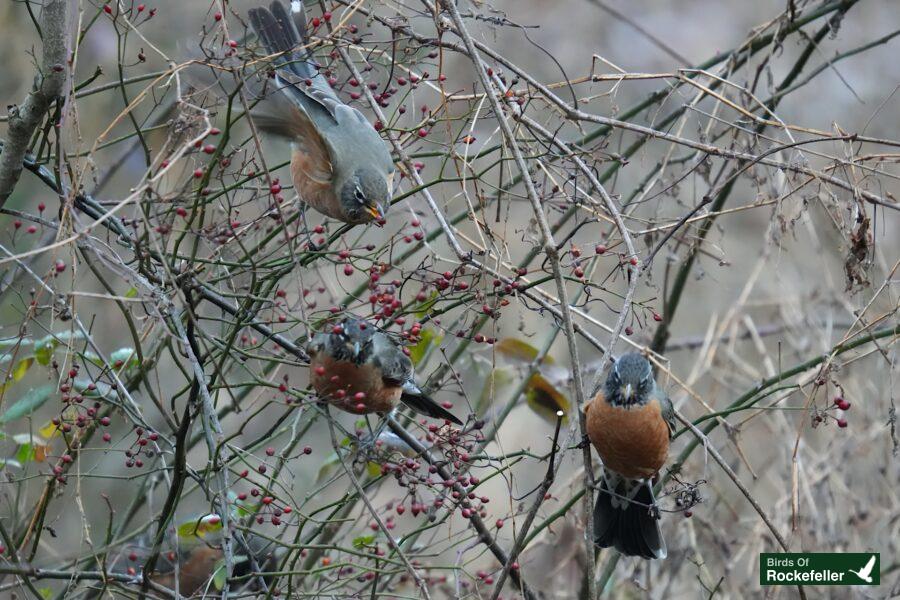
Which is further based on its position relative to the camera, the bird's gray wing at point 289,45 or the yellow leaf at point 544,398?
the yellow leaf at point 544,398

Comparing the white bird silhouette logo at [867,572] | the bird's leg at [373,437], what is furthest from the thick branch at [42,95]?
the white bird silhouette logo at [867,572]

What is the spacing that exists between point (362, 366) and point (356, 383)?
0.07 m

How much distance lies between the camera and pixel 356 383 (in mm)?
3223

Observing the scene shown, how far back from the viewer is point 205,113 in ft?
8.46

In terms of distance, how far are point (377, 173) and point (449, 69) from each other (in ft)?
15.0

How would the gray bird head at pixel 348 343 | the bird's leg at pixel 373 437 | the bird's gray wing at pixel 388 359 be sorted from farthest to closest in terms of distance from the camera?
1. the bird's gray wing at pixel 388 359
2. the gray bird head at pixel 348 343
3. the bird's leg at pixel 373 437

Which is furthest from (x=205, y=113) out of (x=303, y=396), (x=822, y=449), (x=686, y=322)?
(x=686, y=322)

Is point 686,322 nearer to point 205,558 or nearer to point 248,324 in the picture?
point 205,558

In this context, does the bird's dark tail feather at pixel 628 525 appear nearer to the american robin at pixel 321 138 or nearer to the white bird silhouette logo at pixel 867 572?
the white bird silhouette logo at pixel 867 572

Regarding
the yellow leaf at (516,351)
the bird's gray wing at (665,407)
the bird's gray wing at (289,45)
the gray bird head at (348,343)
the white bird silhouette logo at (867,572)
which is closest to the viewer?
the gray bird head at (348,343)

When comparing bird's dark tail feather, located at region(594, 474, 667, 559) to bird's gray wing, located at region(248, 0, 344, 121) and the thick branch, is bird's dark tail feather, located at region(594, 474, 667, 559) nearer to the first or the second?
bird's gray wing, located at region(248, 0, 344, 121)

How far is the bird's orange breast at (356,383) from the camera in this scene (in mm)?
2998

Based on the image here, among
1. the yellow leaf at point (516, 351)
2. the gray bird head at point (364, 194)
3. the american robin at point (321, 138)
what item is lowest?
the yellow leaf at point (516, 351)

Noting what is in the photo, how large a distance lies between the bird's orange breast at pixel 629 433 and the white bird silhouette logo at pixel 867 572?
1322mm
